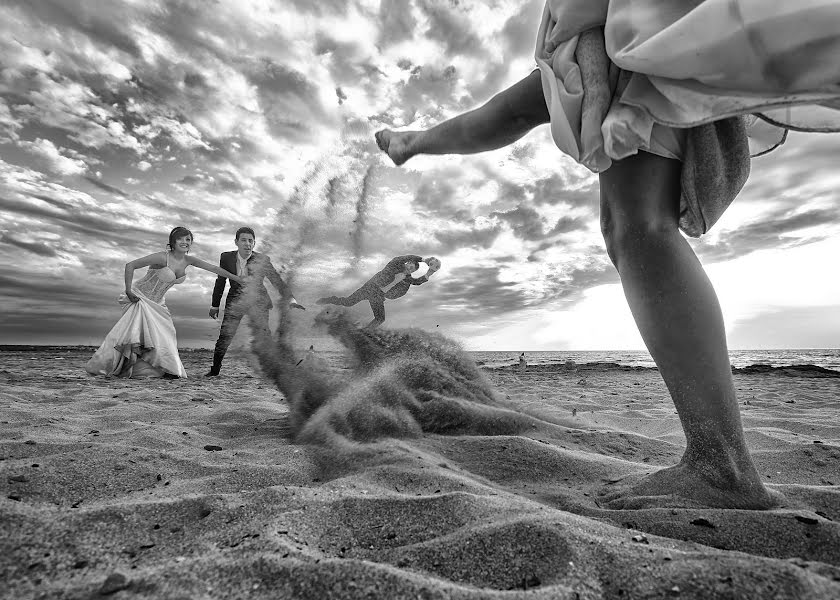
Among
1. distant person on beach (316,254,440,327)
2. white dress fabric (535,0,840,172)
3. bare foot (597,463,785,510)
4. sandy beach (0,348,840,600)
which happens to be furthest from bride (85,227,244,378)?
bare foot (597,463,785,510)

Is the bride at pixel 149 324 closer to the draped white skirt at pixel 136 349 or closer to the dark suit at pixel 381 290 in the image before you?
the draped white skirt at pixel 136 349

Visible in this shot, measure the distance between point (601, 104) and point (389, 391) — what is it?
167 cm

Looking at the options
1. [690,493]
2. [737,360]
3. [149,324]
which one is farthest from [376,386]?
[737,360]

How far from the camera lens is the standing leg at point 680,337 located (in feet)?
3.82

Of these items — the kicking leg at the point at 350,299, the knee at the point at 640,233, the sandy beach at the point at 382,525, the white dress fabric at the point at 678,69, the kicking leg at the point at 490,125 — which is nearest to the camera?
the sandy beach at the point at 382,525

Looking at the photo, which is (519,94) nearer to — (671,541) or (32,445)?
(671,541)

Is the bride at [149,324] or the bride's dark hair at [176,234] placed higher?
the bride's dark hair at [176,234]

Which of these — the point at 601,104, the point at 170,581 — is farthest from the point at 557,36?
the point at 170,581

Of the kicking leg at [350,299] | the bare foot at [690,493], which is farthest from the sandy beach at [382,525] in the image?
the kicking leg at [350,299]

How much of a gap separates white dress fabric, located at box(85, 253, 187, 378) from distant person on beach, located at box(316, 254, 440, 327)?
424 centimetres

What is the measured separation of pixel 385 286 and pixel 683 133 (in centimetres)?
219

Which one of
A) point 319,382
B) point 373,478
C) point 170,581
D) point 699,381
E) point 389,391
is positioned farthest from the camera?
point 319,382

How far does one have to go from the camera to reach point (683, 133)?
1289mm

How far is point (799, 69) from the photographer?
92cm
